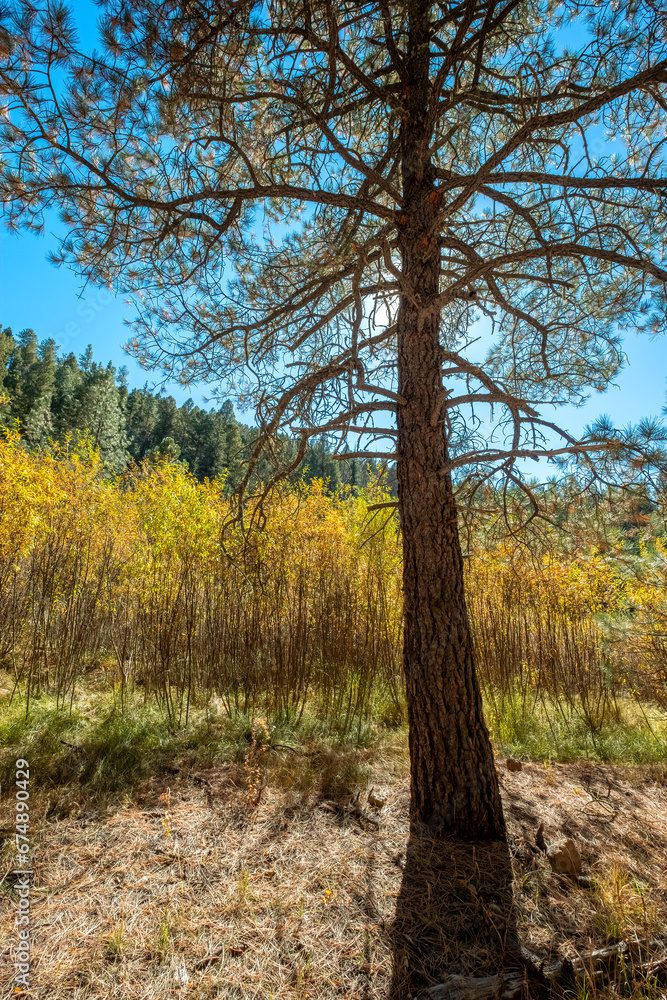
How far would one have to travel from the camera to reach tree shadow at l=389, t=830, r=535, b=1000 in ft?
4.40

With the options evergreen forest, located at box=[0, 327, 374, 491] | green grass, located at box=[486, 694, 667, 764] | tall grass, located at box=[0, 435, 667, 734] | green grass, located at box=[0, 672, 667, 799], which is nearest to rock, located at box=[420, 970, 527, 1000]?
green grass, located at box=[0, 672, 667, 799]

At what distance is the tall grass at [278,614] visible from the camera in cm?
375

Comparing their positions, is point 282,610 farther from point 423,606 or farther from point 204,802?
point 423,606

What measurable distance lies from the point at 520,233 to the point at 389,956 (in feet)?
12.0

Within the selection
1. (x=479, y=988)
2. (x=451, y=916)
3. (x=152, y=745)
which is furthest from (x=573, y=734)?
(x=152, y=745)

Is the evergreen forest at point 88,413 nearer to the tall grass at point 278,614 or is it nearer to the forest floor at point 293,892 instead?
the tall grass at point 278,614

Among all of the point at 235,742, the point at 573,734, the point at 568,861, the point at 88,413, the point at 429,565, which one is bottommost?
the point at 573,734

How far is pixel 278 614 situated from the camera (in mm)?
3855

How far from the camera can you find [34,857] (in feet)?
5.83

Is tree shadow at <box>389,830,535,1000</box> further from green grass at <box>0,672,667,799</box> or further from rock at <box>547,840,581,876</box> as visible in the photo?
green grass at <box>0,672,667,799</box>

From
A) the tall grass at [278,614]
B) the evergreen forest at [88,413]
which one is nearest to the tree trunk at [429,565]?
the tall grass at [278,614]

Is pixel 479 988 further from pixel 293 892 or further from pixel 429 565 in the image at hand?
pixel 429 565

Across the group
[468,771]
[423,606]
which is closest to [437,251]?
[423,606]

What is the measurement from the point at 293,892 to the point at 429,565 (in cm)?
143
